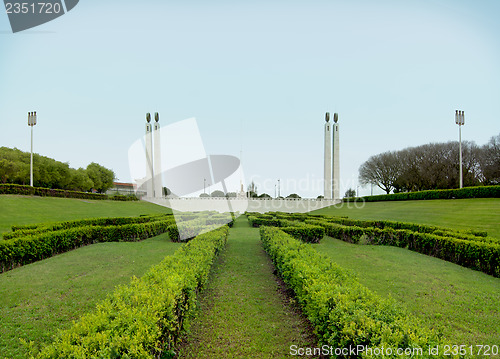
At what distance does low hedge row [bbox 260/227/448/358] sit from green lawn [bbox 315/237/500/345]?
148cm

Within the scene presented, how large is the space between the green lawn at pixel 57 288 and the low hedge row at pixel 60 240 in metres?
0.39

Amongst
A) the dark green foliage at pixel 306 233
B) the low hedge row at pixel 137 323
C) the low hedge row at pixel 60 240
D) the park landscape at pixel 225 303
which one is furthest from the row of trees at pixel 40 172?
the low hedge row at pixel 137 323

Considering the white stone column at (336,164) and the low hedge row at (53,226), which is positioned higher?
the white stone column at (336,164)

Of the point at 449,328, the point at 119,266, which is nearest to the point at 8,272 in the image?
the point at 119,266

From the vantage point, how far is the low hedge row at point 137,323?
2.55 metres

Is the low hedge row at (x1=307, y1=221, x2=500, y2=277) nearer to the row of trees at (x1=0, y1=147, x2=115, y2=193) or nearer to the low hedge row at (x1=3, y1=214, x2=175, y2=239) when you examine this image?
the low hedge row at (x1=3, y1=214, x2=175, y2=239)

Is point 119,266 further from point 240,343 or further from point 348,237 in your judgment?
point 348,237

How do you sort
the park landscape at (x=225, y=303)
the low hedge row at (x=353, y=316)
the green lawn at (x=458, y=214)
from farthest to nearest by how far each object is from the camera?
the green lawn at (x=458, y=214) < the park landscape at (x=225, y=303) < the low hedge row at (x=353, y=316)

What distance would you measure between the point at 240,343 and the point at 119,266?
19.6 feet

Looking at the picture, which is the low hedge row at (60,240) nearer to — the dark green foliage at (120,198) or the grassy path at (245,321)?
the grassy path at (245,321)

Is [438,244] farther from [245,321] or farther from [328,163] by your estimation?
[328,163]

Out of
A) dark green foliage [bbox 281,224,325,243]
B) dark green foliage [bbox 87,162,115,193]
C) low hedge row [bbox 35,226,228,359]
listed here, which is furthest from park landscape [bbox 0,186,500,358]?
dark green foliage [bbox 87,162,115,193]

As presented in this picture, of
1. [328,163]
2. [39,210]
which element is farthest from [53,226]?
[328,163]

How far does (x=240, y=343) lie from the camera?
173 inches
